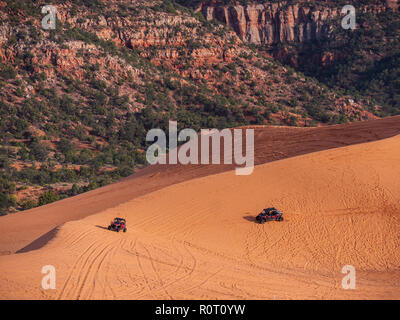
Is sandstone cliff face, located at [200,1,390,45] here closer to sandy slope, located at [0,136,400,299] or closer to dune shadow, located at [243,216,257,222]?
sandy slope, located at [0,136,400,299]

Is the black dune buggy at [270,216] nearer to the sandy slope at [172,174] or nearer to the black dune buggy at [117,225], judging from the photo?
the black dune buggy at [117,225]

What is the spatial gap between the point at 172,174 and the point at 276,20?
71477 millimetres

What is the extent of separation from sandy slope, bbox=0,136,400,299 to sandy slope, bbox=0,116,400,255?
4124mm

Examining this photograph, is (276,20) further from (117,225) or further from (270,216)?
(117,225)

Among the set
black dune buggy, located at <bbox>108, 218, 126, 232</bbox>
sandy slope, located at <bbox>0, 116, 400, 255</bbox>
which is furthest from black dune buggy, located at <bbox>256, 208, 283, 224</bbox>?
sandy slope, located at <bbox>0, 116, 400, 255</bbox>

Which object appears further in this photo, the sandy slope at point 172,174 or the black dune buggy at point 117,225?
the sandy slope at point 172,174

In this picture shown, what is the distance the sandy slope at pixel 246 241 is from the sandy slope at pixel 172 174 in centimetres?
412

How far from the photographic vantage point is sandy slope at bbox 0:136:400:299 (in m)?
14.9

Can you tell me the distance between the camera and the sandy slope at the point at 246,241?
14.9 metres

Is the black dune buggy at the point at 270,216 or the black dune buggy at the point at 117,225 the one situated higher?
the black dune buggy at the point at 270,216

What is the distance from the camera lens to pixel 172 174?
3472cm

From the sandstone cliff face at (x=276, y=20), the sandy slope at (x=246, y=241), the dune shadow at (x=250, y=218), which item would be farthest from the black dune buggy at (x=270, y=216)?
the sandstone cliff face at (x=276, y=20)

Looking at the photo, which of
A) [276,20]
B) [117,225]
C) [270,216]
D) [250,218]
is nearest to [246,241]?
[270,216]

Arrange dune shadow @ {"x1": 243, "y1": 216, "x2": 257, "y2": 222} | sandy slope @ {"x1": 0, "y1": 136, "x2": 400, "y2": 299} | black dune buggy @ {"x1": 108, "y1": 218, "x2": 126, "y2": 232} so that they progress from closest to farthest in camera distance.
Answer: sandy slope @ {"x1": 0, "y1": 136, "x2": 400, "y2": 299}, black dune buggy @ {"x1": 108, "y1": 218, "x2": 126, "y2": 232}, dune shadow @ {"x1": 243, "y1": 216, "x2": 257, "y2": 222}
